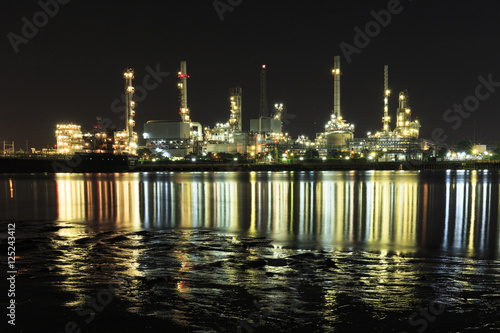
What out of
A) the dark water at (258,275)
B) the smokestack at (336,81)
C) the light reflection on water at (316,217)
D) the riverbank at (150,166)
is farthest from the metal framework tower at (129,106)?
the dark water at (258,275)

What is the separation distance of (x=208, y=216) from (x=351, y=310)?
14344mm

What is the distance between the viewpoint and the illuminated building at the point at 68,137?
161250 millimetres

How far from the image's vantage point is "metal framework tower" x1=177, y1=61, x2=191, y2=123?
144375 mm

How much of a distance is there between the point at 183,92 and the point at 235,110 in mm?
19780

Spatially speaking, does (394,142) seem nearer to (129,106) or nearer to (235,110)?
(235,110)

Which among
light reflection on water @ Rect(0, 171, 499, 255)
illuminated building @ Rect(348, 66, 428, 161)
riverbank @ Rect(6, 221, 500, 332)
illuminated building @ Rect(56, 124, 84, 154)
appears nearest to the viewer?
riverbank @ Rect(6, 221, 500, 332)

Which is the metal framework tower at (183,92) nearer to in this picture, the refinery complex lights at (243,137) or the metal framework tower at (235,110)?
the refinery complex lights at (243,137)

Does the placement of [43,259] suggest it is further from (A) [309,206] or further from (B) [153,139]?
(B) [153,139]

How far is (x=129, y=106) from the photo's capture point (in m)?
130

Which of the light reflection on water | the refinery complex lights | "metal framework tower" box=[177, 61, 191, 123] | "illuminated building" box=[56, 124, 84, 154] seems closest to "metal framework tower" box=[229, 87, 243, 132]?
the refinery complex lights

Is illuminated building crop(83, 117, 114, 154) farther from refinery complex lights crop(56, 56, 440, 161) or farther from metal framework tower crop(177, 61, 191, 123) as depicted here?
metal framework tower crop(177, 61, 191, 123)

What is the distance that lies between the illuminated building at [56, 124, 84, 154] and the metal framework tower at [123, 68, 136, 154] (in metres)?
38.2

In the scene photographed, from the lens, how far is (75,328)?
693 cm

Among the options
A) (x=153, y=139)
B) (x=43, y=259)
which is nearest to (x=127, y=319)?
(x=43, y=259)
